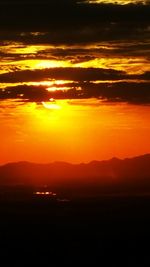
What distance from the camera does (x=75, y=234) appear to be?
244 ft

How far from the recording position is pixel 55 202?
114 metres

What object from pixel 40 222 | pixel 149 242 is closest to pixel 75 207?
pixel 40 222

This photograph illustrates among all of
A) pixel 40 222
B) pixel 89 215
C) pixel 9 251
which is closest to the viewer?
pixel 9 251

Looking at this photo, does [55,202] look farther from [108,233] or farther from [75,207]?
[108,233]

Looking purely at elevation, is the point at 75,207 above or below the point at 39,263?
above

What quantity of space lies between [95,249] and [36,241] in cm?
693

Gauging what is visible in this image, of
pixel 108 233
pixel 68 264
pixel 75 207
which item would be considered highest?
pixel 75 207

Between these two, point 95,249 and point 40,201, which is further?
point 40,201

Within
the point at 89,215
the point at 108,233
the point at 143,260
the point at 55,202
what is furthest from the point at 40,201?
the point at 143,260

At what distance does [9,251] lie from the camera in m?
62.6

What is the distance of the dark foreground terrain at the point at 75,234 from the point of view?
193 ft

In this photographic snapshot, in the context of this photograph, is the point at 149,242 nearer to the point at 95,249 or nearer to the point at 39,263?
the point at 95,249

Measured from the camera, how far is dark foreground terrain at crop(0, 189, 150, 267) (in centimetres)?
5897

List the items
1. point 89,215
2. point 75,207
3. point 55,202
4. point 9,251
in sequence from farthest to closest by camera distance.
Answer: point 55,202 → point 75,207 → point 89,215 → point 9,251
